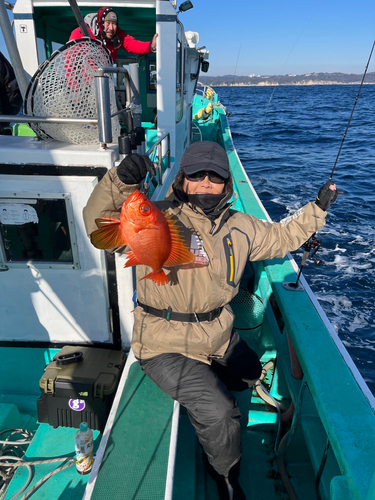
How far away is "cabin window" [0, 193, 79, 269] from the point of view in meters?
2.93

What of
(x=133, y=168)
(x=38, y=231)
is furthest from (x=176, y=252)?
(x=38, y=231)

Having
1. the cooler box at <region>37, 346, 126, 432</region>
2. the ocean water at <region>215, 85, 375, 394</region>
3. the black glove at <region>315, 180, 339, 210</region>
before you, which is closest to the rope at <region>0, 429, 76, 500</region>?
the cooler box at <region>37, 346, 126, 432</region>

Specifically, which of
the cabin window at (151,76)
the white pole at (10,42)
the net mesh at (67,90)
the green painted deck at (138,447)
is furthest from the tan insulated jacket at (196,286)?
the cabin window at (151,76)

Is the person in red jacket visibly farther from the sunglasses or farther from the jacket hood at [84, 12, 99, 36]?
the sunglasses

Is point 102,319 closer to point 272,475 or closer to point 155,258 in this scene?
A: point 155,258

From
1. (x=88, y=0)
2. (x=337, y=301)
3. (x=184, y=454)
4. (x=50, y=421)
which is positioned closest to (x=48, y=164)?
(x=50, y=421)

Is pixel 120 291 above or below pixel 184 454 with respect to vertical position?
above

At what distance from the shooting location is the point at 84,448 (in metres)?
2.64

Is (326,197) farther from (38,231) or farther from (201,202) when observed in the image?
(38,231)

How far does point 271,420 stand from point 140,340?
1740 mm

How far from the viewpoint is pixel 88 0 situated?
16.9 feet

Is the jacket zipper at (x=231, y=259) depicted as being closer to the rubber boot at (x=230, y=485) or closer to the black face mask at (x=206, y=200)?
the black face mask at (x=206, y=200)

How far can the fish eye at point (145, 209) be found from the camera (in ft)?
6.06

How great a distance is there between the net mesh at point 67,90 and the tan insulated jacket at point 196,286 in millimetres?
974
